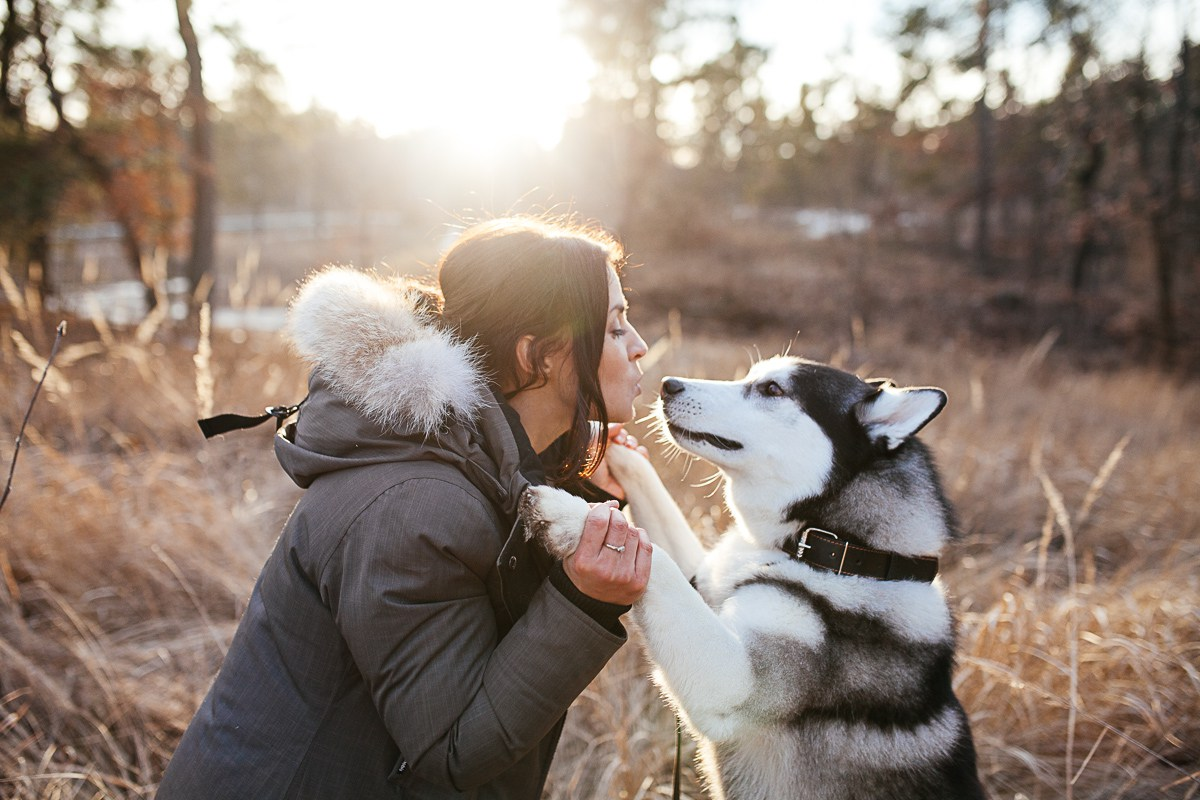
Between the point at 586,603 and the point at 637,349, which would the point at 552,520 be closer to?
the point at 586,603

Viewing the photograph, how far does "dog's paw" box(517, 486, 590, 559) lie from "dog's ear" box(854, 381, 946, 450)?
115cm

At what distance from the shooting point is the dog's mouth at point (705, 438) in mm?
2412

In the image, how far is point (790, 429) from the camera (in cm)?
244

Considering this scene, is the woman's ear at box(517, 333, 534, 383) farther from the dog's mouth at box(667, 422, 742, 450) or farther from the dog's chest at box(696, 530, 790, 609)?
the dog's chest at box(696, 530, 790, 609)

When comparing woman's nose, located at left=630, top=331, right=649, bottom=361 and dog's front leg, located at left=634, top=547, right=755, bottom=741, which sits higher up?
woman's nose, located at left=630, top=331, right=649, bottom=361

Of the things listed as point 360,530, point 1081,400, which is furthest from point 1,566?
point 1081,400

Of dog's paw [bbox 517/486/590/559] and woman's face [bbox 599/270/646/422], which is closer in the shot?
dog's paw [bbox 517/486/590/559]

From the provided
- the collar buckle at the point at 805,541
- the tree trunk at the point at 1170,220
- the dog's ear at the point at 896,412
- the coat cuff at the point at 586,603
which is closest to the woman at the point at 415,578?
the coat cuff at the point at 586,603

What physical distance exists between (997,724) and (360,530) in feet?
9.13

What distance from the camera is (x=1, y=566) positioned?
10.6 ft

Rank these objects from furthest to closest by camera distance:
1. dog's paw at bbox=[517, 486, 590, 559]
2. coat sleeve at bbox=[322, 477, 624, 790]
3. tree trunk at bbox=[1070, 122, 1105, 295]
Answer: tree trunk at bbox=[1070, 122, 1105, 295] → dog's paw at bbox=[517, 486, 590, 559] → coat sleeve at bbox=[322, 477, 624, 790]

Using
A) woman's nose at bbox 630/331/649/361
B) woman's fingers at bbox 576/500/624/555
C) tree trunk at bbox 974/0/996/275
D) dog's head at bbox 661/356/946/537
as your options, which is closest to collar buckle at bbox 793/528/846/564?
dog's head at bbox 661/356/946/537

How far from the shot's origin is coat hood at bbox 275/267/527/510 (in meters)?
1.64

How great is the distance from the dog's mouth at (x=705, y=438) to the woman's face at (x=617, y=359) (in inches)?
11.0
